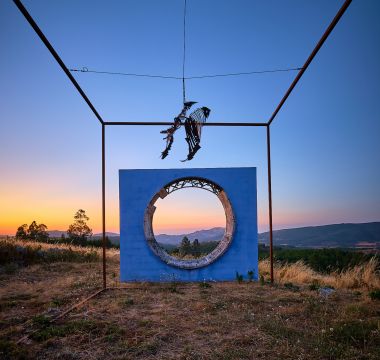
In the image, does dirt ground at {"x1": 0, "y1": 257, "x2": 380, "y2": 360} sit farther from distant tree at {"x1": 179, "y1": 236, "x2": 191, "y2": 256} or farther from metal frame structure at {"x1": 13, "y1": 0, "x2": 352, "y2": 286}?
distant tree at {"x1": 179, "y1": 236, "x2": 191, "y2": 256}

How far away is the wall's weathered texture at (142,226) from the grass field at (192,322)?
56 centimetres

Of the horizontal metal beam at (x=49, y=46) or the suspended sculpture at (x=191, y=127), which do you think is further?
the suspended sculpture at (x=191, y=127)

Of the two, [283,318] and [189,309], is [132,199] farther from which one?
[283,318]

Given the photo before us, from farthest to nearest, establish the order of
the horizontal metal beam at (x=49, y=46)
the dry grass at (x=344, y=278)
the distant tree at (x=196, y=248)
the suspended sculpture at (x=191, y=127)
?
1. the distant tree at (x=196, y=248)
2. the dry grass at (x=344, y=278)
3. the suspended sculpture at (x=191, y=127)
4. the horizontal metal beam at (x=49, y=46)

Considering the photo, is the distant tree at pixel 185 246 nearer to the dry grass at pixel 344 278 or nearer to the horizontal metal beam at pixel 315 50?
the dry grass at pixel 344 278

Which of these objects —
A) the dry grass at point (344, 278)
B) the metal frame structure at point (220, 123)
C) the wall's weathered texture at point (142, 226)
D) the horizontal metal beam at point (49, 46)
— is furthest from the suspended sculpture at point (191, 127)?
the dry grass at point (344, 278)

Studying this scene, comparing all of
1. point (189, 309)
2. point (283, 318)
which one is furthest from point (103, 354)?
point (283, 318)

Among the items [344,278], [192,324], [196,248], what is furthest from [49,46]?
[196,248]

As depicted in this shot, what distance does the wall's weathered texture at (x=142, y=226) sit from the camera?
1104 centimetres

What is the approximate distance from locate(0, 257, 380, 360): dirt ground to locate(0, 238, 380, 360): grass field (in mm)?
15

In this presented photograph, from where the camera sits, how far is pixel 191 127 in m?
8.04

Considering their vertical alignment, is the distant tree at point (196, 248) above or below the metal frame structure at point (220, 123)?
below

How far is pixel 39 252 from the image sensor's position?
56.3 feet

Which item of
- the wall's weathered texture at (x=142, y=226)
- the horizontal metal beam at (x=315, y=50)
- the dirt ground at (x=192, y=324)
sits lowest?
the dirt ground at (x=192, y=324)
